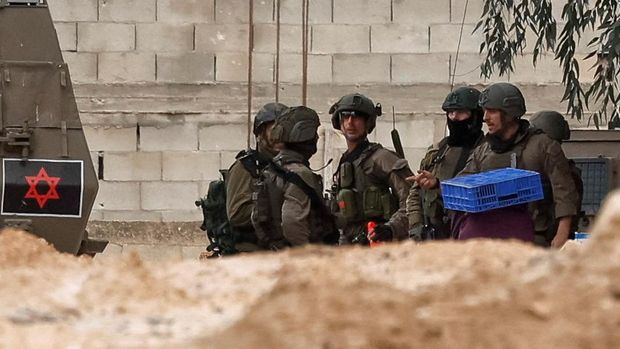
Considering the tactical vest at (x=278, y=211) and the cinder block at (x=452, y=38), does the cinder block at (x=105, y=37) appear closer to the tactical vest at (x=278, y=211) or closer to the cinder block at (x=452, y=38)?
the cinder block at (x=452, y=38)

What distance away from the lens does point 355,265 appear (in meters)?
4.35

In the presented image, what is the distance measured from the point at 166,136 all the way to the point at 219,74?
0.69 metres

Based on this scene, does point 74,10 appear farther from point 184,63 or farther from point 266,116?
point 266,116

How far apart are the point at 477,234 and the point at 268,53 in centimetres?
560

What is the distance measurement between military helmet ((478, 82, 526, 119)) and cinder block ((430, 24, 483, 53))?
4749mm

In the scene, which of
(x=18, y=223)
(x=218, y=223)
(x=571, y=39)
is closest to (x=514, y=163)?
(x=571, y=39)

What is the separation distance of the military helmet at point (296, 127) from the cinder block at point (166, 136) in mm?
4441

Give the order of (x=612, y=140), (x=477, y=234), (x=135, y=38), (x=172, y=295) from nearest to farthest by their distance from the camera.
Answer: (x=172, y=295) < (x=477, y=234) < (x=612, y=140) < (x=135, y=38)

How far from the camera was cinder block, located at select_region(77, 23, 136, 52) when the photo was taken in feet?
44.9

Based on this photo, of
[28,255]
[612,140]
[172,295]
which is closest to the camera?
[172,295]

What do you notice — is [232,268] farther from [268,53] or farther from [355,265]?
[268,53]

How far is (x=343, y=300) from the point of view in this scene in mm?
3508

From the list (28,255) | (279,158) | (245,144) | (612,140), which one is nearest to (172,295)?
(28,255)

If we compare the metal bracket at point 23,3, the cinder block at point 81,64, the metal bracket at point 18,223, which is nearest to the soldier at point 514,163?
the metal bracket at point 18,223
